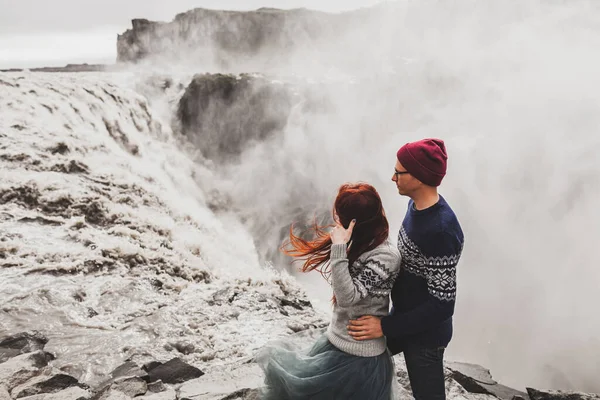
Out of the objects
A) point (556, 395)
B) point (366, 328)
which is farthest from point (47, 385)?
point (556, 395)

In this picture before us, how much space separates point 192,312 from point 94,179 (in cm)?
357

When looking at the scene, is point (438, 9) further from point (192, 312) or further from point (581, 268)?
point (192, 312)

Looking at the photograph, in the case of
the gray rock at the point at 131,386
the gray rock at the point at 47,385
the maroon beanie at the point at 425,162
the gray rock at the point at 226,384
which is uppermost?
the maroon beanie at the point at 425,162

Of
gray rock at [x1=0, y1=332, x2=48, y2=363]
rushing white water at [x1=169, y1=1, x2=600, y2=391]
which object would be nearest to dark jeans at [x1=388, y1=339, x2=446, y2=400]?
gray rock at [x1=0, y1=332, x2=48, y2=363]

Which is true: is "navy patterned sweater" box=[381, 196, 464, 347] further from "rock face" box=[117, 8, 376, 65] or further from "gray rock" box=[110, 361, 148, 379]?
"rock face" box=[117, 8, 376, 65]

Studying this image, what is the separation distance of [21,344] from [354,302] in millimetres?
3058

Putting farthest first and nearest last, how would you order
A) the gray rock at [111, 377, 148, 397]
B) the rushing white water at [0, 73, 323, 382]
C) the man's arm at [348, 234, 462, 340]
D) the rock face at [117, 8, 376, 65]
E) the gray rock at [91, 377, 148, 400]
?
the rock face at [117, 8, 376, 65] < the rushing white water at [0, 73, 323, 382] < the gray rock at [111, 377, 148, 397] < the gray rock at [91, 377, 148, 400] < the man's arm at [348, 234, 462, 340]

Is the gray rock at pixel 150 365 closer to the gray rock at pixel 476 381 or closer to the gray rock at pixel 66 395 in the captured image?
the gray rock at pixel 66 395

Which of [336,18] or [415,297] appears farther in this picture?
[336,18]

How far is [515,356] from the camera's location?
295 inches

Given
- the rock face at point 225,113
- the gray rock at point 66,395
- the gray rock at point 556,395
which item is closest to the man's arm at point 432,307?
the gray rock at point 66,395

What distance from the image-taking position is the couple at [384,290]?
5.41ft

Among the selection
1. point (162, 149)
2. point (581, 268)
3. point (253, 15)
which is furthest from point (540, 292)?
point (253, 15)

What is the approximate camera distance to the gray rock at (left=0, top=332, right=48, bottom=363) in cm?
338
